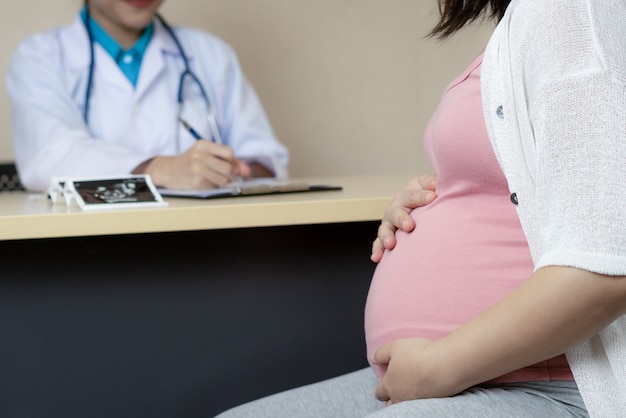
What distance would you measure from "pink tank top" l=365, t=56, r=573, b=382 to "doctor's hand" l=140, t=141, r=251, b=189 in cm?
73

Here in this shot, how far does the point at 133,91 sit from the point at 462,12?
1230mm

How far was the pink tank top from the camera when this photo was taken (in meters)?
0.76

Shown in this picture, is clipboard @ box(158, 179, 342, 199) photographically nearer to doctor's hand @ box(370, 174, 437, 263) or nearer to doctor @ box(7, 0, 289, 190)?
doctor's hand @ box(370, 174, 437, 263)

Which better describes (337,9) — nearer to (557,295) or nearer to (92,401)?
(92,401)

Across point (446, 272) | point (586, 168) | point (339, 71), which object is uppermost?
point (586, 168)

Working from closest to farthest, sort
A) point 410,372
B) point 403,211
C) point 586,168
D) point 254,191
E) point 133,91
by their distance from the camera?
1. point 586,168
2. point 410,372
3. point 403,211
4. point 254,191
5. point 133,91

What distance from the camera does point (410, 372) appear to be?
0.77m

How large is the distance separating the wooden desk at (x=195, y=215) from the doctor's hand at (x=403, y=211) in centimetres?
24

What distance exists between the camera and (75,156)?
1729mm

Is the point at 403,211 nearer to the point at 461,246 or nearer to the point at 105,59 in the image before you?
the point at 461,246

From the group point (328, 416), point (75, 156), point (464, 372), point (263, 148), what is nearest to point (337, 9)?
point (263, 148)

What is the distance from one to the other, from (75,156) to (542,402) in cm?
122

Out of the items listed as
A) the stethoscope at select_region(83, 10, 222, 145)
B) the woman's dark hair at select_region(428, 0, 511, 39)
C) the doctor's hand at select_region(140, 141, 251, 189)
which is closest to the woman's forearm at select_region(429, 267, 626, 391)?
the woman's dark hair at select_region(428, 0, 511, 39)

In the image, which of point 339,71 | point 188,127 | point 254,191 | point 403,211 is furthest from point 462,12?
point 339,71
